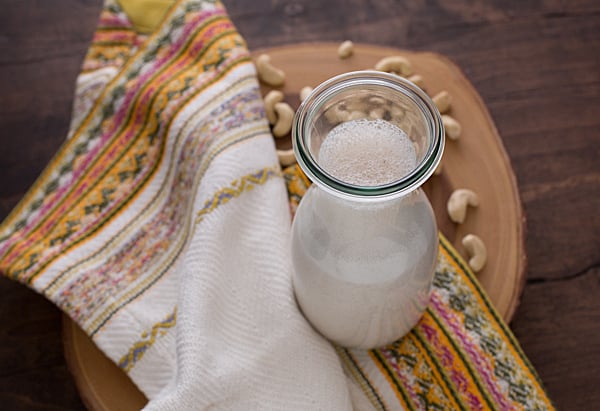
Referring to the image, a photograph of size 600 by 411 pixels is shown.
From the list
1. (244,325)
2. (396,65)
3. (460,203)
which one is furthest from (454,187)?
(244,325)

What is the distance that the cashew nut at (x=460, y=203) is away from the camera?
2.25ft

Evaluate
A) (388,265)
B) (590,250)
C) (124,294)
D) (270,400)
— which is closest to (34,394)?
(124,294)

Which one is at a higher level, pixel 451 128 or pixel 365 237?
pixel 365 237

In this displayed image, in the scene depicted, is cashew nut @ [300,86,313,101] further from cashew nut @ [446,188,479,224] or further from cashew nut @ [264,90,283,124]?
cashew nut @ [446,188,479,224]

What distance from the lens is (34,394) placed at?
2.57 ft

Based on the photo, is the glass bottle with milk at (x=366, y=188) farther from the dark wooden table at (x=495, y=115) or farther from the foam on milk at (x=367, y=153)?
the dark wooden table at (x=495, y=115)

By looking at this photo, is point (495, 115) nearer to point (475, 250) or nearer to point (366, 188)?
point (475, 250)

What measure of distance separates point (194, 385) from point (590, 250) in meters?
0.47

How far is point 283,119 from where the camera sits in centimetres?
72

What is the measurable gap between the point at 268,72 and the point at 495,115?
0.30 meters

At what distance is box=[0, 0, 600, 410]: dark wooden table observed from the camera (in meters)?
0.79

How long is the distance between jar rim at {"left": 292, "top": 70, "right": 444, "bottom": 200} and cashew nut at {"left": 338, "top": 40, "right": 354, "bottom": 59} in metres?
0.29

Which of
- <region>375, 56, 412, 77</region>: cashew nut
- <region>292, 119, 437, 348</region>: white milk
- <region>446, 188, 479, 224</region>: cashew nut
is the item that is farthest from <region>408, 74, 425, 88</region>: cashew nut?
<region>292, 119, 437, 348</region>: white milk

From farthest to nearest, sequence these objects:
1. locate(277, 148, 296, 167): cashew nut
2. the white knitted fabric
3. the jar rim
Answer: locate(277, 148, 296, 167): cashew nut → the white knitted fabric → the jar rim
